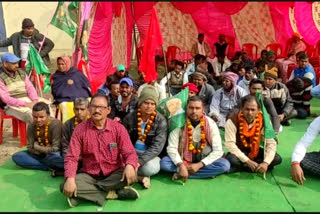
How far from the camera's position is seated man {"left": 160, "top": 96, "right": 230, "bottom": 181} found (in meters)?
3.90

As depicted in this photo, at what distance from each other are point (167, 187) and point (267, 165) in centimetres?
110

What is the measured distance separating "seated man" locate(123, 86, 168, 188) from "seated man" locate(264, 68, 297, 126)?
2.24 m

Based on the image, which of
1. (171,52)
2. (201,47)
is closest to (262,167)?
(201,47)

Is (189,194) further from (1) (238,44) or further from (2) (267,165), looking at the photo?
(1) (238,44)

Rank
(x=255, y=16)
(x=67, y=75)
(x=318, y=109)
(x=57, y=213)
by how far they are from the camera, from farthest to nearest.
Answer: (x=255, y=16) → (x=318, y=109) → (x=67, y=75) → (x=57, y=213)

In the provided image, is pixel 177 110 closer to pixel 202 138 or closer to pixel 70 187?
pixel 202 138

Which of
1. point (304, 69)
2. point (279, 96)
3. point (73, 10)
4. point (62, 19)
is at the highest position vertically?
point (73, 10)

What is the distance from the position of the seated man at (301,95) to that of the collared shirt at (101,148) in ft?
12.3

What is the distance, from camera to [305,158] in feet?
13.1

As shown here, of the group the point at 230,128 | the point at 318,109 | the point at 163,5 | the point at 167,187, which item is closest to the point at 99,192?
the point at 167,187

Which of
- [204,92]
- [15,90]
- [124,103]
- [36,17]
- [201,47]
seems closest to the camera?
[124,103]

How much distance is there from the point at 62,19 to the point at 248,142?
326 cm

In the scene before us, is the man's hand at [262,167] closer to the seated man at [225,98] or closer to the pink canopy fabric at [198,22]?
the seated man at [225,98]

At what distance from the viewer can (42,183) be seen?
13.0ft
